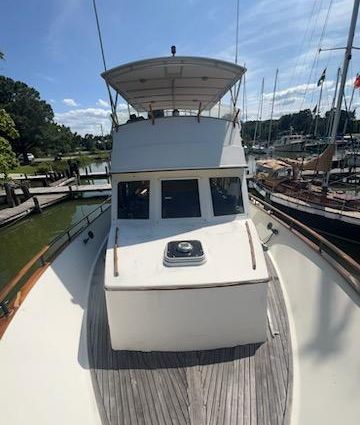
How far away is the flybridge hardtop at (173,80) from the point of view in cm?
462

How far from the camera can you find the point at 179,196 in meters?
5.09

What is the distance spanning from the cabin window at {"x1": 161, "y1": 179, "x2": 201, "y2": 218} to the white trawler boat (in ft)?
0.06

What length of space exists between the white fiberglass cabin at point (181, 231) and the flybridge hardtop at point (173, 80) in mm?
22

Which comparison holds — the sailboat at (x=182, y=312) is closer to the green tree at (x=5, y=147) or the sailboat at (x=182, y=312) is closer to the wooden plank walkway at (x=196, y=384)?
the wooden plank walkway at (x=196, y=384)

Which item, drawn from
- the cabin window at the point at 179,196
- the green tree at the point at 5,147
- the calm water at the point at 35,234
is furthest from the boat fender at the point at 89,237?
the green tree at the point at 5,147

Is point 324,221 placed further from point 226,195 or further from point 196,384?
point 196,384

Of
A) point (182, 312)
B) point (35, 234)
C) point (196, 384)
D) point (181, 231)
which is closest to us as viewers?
point (196, 384)

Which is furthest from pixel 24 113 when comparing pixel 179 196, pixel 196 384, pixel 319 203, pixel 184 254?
→ pixel 196 384

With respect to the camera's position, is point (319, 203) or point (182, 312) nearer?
point (182, 312)

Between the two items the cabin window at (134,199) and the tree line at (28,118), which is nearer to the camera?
the cabin window at (134,199)

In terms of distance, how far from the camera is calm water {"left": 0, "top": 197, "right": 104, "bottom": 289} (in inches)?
438

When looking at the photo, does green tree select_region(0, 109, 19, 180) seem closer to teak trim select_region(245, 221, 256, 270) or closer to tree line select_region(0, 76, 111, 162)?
teak trim select_region(245, 221, 256, 270)

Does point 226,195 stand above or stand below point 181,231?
above

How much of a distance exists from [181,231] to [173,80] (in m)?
3.07
